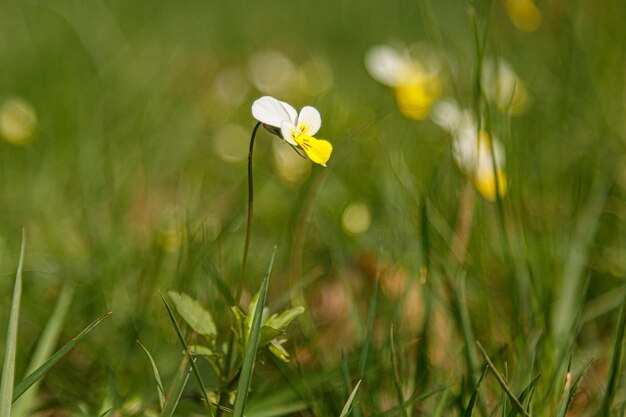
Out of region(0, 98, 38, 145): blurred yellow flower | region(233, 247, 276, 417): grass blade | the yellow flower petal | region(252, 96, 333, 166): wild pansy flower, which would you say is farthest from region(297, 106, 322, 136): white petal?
region(0, 98, 38, 145): blurred yellow flower

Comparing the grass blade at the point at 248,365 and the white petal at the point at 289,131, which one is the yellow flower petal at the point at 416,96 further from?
the grass blade at the point at 248,365

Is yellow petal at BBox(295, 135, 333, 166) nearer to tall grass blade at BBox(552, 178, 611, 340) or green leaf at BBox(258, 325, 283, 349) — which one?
green leaf at BBox(258, 325, 283, 349)

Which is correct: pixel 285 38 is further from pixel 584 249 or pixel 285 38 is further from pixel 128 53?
pixel 584 249

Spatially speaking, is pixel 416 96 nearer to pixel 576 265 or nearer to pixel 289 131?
pixel 576 265

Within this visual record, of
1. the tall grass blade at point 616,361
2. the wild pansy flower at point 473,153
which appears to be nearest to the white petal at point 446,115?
the wild pansy flower at point 473,153

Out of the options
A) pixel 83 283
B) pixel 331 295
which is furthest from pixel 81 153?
pixel 331 295

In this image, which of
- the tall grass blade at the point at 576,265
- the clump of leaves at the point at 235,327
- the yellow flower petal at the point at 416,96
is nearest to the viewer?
the clump of leaves at the point at 235,327
